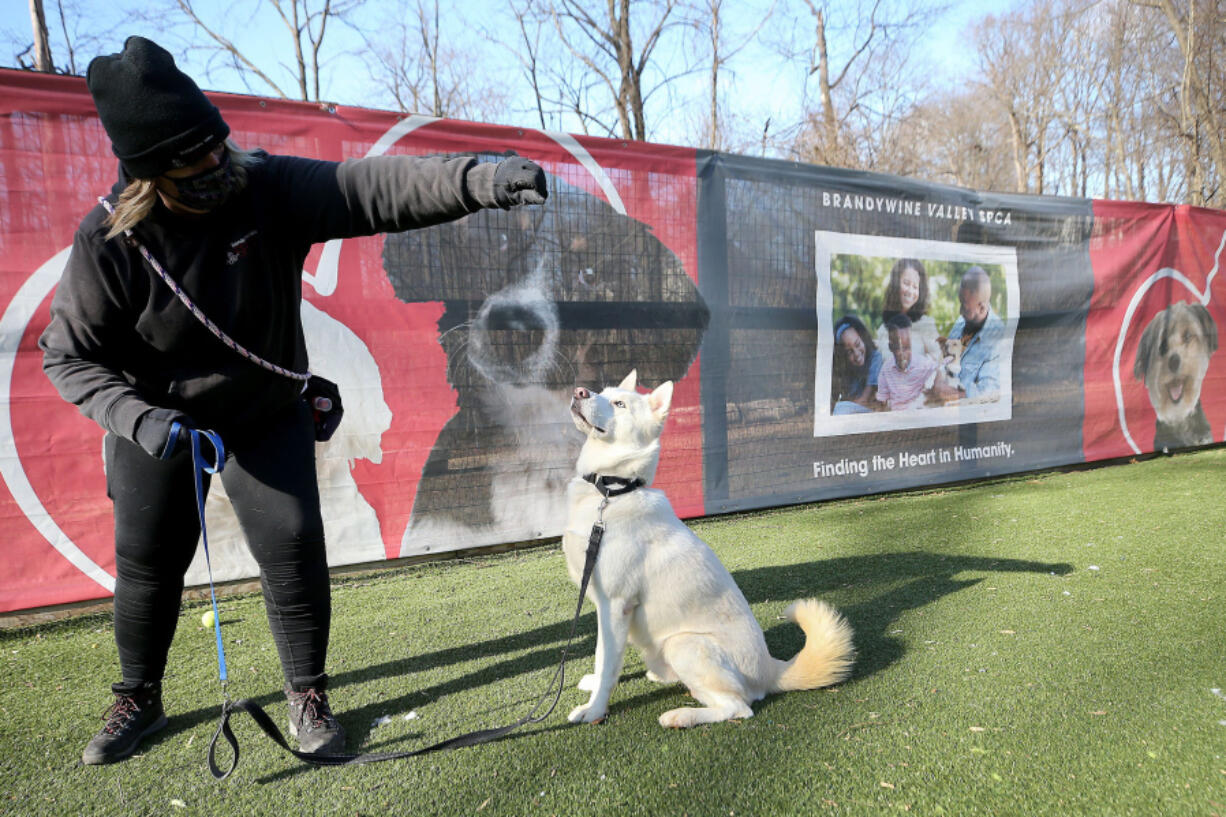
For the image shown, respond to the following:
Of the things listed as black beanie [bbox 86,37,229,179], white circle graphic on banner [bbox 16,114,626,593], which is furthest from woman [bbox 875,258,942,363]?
white circle graphic on banner [bbox 16,114,626,593]

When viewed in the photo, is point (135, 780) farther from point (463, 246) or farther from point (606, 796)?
point (463, 246)

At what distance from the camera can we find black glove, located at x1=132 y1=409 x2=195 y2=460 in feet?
5.53

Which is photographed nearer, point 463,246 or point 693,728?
point 693,728

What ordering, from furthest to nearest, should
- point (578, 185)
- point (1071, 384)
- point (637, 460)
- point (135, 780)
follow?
point (1071, 384) → point (578, 185) → point (637, 460) → point (135, 780)

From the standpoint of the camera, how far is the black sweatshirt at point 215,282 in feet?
5.63

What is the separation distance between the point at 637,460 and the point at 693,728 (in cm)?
89

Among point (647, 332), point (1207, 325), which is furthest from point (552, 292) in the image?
point (1207, 325)

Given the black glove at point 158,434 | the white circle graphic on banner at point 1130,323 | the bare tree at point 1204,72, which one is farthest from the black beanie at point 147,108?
the bare tree at point 1204,72

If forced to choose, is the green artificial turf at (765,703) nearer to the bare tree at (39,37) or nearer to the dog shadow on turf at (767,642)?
the dog shadow on turf at (767,642)

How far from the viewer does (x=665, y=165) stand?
176 inches

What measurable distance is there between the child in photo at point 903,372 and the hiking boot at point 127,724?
480cm

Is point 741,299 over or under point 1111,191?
under

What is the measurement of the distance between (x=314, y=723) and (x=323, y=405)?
0.98 m

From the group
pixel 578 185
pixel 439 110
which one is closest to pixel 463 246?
pixel 578 185
